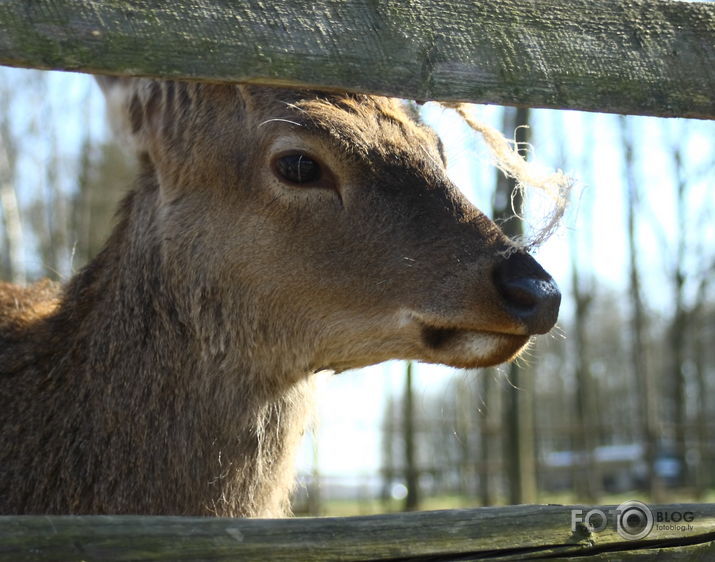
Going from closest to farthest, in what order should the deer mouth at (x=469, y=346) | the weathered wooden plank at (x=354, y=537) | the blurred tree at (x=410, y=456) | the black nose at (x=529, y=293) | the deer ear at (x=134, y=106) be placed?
the weathered wooden plank at (x=354, y=537) < the black nose at (x=529, y=293) < the deer mouth at (x=469, y=346) < the deer ear at (x=134, y=106) < the blurred tree at (x=410, y=456)

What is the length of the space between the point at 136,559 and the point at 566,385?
45.2 metres

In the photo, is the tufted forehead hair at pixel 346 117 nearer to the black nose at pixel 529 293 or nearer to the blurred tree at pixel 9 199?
the black nose at pixel 529 293

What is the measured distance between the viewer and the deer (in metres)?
3.03

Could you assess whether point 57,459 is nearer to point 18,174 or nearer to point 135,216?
point 135,216

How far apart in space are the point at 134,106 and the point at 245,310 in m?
1.23

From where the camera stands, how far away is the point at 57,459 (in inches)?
125

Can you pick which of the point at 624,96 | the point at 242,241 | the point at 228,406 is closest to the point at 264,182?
the point at 242,241

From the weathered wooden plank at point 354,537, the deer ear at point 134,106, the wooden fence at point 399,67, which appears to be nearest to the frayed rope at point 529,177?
the wooden fence at point 399,67

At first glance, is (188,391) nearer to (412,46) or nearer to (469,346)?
(469,346)

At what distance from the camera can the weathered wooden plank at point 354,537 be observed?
181 centimetres

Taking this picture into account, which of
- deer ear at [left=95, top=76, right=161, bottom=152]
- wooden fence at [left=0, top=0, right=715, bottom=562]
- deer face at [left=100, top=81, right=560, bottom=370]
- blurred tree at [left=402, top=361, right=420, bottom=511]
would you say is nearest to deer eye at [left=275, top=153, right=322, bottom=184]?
deer face at [left=100, top=81, right=560, bottom=370]

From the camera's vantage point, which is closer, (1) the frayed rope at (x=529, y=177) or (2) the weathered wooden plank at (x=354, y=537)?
(2) the weathered wooden plank at (x=354, y=537)

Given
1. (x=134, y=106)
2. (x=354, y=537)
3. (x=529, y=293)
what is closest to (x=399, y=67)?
(x=529, y=293)

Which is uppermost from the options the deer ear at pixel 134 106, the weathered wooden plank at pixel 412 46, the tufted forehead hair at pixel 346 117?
the deer ear at pixel 134 106
